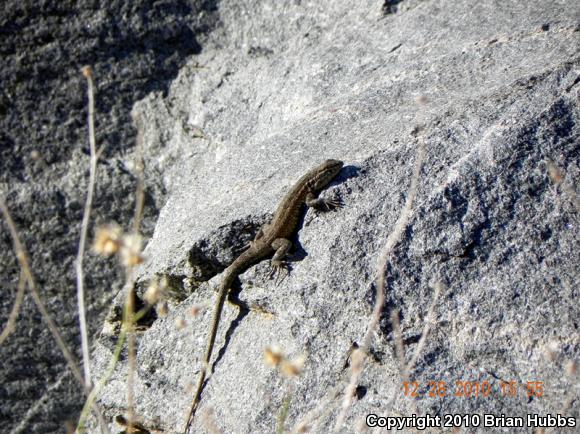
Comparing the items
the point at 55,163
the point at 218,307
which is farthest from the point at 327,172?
the point at 55,163

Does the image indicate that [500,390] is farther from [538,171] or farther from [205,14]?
[205,14]

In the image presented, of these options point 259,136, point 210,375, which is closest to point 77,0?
point 259,136

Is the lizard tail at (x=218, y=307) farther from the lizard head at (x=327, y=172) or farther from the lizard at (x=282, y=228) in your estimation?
the lizard head at (x=327, y=172)

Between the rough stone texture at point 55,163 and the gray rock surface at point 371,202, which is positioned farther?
the rough stone texture at point 55,163

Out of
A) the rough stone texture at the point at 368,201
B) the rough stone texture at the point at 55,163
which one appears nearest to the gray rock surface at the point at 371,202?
the rough stone texture at the point at 368,201

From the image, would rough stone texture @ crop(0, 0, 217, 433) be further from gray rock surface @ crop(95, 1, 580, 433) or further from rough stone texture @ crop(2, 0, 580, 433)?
gray rock surface @ crop(95, 1, 580, 433)

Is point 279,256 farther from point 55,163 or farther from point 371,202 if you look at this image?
point 55,163
